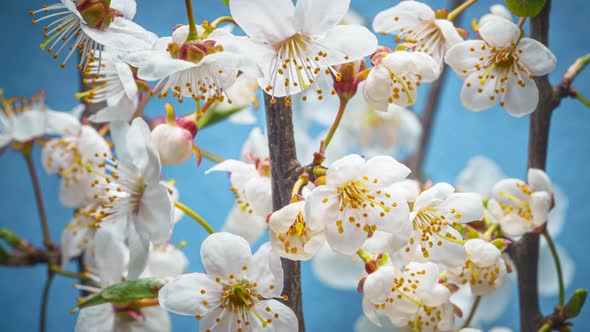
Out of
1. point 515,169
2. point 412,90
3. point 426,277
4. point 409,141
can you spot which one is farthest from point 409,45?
point 515,169

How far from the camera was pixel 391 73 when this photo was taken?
59 cm

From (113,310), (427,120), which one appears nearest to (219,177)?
(427,120)

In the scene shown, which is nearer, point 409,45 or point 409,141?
point 409,45

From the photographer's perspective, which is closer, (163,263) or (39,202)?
(163,263)

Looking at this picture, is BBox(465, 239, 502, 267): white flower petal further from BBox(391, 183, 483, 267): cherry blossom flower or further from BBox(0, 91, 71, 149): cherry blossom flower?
BBox(0, 91, 71, 149): cherry blossom flower

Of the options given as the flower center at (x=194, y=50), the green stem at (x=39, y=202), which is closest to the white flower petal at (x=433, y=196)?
the flower center at (x=194, y=50)

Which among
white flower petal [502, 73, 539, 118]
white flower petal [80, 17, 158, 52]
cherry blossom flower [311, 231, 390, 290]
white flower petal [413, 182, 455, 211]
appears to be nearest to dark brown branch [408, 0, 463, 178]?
cherry blossom flower [311, 231, 390, 290]

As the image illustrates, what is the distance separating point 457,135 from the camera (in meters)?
1.73

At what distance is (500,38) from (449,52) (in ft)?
0.18

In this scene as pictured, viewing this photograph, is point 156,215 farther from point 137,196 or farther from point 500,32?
point 500,32

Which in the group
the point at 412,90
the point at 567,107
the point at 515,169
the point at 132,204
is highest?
the point at 412,90

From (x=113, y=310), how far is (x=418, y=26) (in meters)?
0.52

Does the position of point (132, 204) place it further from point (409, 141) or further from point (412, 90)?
point (409, 141)

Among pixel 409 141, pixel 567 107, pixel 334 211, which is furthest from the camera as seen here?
pixel 567 107
